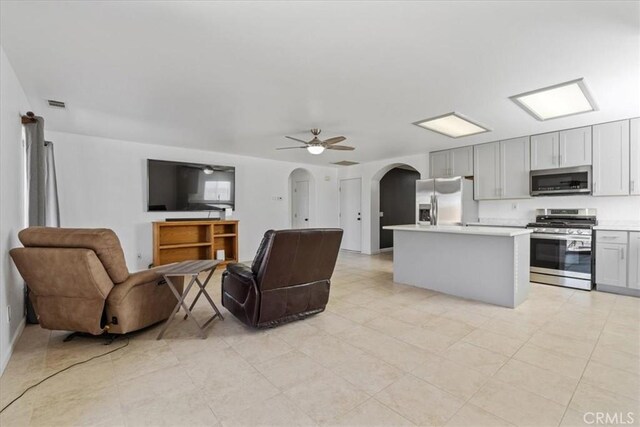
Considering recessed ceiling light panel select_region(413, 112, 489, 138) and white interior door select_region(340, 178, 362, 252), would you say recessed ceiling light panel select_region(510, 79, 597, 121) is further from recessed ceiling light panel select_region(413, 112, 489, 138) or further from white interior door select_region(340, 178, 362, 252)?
white interior door select_region(340, 178, 362, 252)

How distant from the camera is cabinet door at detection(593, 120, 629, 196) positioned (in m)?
4.00

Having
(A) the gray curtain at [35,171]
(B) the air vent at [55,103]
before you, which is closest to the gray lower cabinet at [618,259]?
(A) the gray curtain at [35,171]

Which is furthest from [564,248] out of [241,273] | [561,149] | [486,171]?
[241,273]

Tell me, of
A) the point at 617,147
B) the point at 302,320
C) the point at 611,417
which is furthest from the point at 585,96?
the point at 302,320

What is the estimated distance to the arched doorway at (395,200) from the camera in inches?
312

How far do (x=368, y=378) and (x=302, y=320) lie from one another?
1.17 m

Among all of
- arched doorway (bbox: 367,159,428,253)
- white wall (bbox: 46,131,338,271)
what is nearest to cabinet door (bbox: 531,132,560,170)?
arched doorway (bbox: 367,159,428,253)

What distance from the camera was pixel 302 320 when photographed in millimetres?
3027

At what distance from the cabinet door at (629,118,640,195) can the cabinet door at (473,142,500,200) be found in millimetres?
1611

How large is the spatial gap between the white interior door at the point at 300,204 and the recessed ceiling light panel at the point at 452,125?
13.3 ft

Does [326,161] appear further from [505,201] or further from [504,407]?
[504,407]

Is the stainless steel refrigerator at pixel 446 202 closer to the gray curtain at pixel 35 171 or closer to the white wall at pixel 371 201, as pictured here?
the white wall at pixel 371 201

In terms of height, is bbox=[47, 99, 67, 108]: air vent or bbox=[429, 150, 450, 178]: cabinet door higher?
bbox=[47, 99, 67, 108]: air vent

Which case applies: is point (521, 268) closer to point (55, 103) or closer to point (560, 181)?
point (560, 181)
